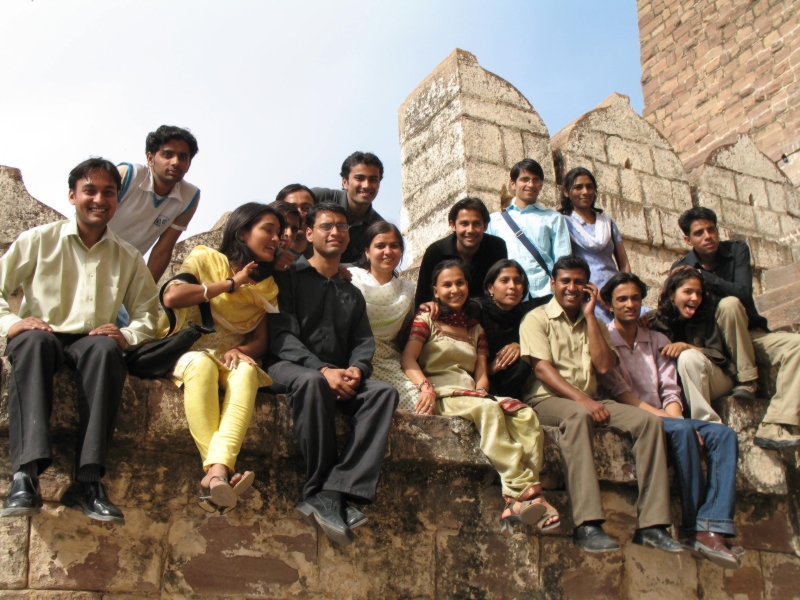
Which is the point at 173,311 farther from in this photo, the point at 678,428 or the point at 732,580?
the point at 732,580

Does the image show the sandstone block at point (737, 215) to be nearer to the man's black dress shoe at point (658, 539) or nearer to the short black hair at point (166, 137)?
the man's black dress shoe at point (658, 539)

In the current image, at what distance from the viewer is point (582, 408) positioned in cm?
417

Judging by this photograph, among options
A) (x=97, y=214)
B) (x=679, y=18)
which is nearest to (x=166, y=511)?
(x=97, y=214)

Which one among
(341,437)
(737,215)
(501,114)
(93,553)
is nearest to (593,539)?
(341,437)

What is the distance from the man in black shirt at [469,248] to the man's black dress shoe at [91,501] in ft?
7.64

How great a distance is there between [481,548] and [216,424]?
1.40 metres

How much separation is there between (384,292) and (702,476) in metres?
1.92

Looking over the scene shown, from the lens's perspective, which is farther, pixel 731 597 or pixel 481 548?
pixel 731 597

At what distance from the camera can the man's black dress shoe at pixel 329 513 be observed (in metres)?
3.36

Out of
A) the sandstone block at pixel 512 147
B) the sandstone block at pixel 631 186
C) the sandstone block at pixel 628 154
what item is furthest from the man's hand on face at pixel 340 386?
the sandstone block at pixel 628 154

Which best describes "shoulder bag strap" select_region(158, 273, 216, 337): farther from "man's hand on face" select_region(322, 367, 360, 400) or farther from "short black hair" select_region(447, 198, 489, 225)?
"short black hair" select_region(447, 198, 489, 225)

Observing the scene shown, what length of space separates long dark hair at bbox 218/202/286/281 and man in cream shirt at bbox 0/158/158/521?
0.45 m

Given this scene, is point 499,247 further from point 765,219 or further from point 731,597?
point 765,219

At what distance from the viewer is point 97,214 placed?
377cm
